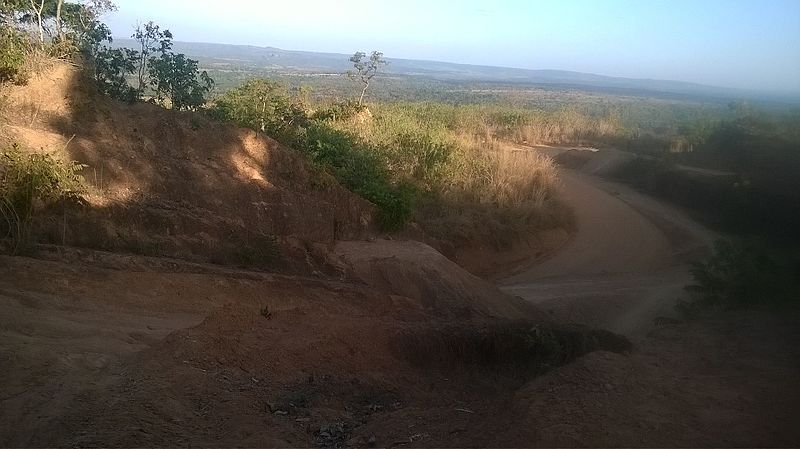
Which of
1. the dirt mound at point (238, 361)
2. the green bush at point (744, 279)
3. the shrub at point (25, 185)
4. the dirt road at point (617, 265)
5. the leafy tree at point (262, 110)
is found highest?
the leafy tree at point (262, 110)

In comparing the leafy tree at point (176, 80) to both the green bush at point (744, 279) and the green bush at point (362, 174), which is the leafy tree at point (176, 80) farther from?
the green bush at point (744, 279)

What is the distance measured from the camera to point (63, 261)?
714cm

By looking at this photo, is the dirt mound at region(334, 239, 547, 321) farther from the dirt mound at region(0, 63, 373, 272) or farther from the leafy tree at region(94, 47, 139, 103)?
the leafy tree at region(94, 47, 139, 103)

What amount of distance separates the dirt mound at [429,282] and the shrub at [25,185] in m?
4.12

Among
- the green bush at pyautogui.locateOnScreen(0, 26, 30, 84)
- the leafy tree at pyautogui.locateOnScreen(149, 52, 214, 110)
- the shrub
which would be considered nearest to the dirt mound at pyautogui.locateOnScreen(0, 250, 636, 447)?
the shrub

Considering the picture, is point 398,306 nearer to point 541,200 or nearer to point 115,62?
point 115,62

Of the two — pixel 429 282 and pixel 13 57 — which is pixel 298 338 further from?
pixel 13 57

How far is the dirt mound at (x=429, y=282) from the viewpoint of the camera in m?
9.23

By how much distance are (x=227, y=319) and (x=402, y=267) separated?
4.22 meters

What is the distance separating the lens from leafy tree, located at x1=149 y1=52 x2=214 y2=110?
1229cm

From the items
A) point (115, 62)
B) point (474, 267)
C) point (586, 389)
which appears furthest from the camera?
point (474, 267)

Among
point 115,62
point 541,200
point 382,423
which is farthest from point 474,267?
point 382,423

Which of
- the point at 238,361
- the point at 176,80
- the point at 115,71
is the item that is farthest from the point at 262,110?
the point at 238,361

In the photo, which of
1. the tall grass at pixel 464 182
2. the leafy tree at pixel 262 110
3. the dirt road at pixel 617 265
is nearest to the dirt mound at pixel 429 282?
the dirt road at pixel 617 265
